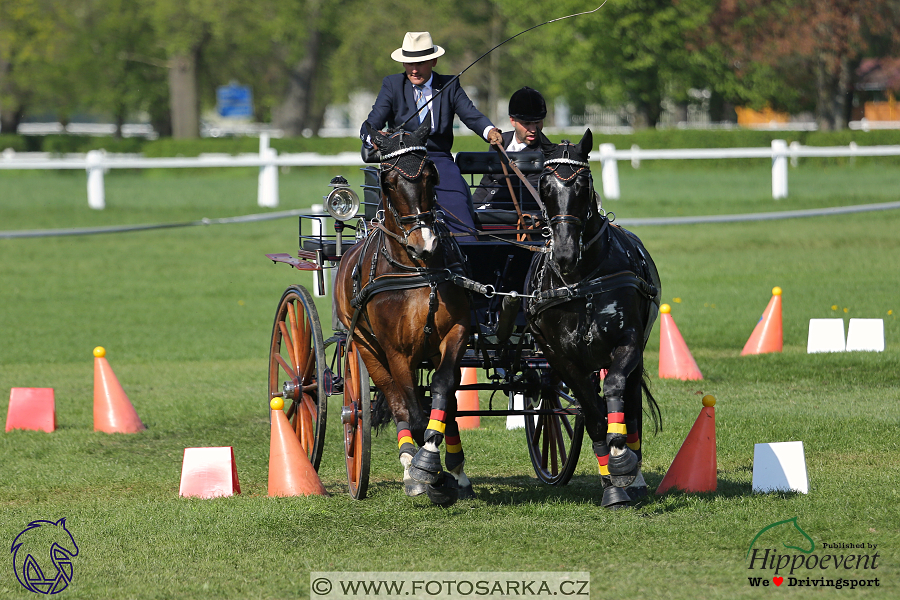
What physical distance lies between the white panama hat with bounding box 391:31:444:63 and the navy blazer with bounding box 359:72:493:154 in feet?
0.38

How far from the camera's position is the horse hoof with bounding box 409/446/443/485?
20.6 feet

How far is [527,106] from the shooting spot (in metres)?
7.84

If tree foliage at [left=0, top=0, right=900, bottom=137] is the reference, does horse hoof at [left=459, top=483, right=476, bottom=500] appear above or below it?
below

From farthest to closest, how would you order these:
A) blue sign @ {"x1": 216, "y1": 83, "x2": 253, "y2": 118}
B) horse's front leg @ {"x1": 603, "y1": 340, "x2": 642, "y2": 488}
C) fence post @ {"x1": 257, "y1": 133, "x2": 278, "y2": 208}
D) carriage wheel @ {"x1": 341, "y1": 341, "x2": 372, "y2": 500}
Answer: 1. blue sign @ {"x1": 216, "y1": 83, "x2": 253, "y2": 118}
2. fence post @ {"x1": 257, "y1": 133, "x2": 278, "y2": 208}
3. carriage wheel @ {"x1": 341, "y1": 341, "x2": 372, "y2": 500}
4. horse's front leg @ {"x1": 603, "y1": 340, "x2": 642, "y2": 488}

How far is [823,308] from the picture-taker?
14.6 metres

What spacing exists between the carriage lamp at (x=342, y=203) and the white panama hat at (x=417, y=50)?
34.3 inches

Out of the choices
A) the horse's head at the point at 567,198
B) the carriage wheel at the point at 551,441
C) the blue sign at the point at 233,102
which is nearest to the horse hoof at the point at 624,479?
the carriage wheel at the point at 551,441

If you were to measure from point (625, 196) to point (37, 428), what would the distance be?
65.6 feet

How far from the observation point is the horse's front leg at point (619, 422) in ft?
20.4

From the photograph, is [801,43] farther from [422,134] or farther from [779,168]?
[422,134]

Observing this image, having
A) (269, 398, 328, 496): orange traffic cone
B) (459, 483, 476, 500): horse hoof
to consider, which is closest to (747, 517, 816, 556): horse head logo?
(459, 483, 476, 500): horse hoof

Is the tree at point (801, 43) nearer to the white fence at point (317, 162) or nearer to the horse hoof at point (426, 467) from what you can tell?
the white fence at point (317, 162)

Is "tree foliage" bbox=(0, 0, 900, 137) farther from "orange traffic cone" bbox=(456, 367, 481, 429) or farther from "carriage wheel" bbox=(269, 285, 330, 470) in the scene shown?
"carriage wheel" bbox=(269, 285, 330, 470)
